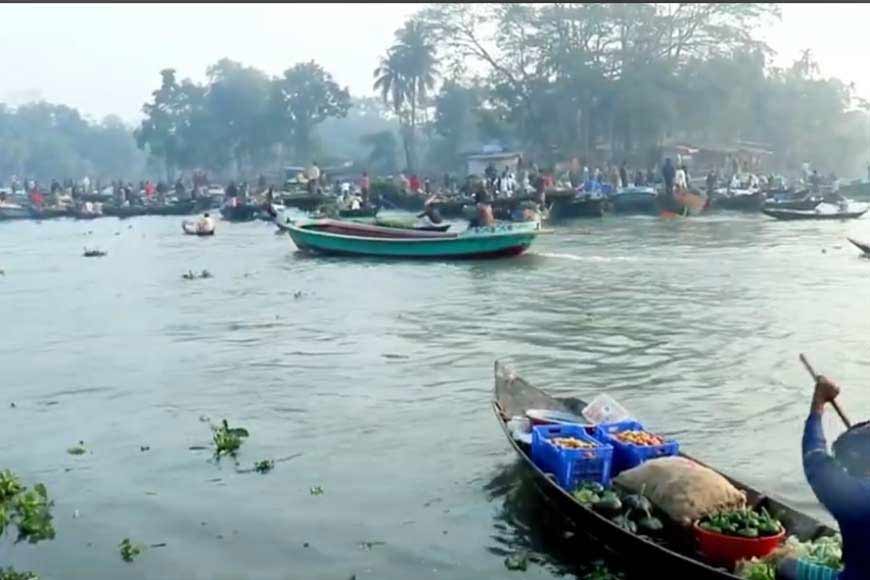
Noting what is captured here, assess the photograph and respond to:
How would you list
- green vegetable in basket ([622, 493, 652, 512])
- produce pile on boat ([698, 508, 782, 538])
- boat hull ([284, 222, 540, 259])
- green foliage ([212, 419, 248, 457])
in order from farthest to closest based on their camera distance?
boat hull ([284, 222, 540, 259]), green foliage ([212, 419, 248, 457]), green vegetable in basket ([622, 493, 652, 512]), produce pile on boat ([698, 508, 782, 538])

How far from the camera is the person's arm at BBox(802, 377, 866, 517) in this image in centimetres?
396

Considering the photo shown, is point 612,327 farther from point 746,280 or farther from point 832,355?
point 746,280

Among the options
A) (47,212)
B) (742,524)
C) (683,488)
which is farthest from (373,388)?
(47,212)

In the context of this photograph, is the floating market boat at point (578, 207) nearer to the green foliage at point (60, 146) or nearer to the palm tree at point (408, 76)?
the palm tree at point (408, 76)

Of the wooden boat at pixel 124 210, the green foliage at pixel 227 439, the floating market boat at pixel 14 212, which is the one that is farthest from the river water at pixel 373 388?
the floating market boat at pixel 14 212

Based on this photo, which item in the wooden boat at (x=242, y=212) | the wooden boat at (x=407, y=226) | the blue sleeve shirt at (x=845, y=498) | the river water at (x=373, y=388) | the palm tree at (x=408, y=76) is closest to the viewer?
the blue sleeve shirt at (x=845, y=498)

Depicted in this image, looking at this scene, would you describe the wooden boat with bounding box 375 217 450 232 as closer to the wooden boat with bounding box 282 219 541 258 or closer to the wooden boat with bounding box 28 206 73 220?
the wooden boat with bounding box 282 219 541 258

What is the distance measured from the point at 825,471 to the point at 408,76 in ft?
215

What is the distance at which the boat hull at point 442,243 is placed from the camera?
23094 millimetres

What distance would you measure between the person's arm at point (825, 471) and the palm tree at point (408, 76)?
6096 centimetres

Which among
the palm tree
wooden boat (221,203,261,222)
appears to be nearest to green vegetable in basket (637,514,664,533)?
wooden boat (221,203,261,222)

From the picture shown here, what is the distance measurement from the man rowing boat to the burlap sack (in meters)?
1.89

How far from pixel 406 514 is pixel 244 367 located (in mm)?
5788

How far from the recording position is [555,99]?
50906 millimetres
